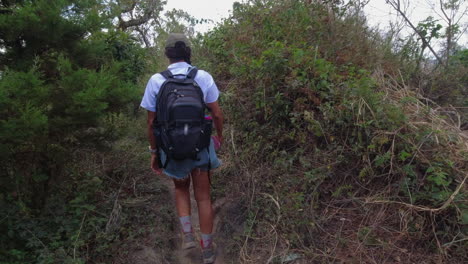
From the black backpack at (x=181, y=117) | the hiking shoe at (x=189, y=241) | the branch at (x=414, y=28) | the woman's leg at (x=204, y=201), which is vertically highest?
the branch at (x=414, y=28)

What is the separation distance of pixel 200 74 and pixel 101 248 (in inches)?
66.2

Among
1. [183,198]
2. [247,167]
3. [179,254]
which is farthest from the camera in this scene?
[247,167]

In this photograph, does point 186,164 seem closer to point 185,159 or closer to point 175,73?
point 185,159

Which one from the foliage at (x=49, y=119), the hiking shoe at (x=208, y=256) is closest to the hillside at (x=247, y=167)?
the foliage at (x=49, y=119)

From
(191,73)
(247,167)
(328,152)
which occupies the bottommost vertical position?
(247,167)

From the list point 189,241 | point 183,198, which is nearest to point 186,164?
point 183,198

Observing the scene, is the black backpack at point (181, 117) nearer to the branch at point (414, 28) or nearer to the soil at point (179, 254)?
the soil at point (179, 254)

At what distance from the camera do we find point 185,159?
264 centimetres

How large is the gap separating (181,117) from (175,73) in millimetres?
405

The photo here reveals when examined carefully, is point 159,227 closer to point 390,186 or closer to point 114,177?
point 114,177

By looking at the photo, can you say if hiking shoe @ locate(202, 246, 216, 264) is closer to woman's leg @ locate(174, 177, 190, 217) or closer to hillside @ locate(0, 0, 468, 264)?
hillside @ locate(0, 0, 468, 264)

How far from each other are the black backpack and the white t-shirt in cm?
5

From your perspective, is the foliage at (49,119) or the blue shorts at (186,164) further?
the blue shorts at (186,164)

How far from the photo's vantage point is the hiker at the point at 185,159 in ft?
8.52
